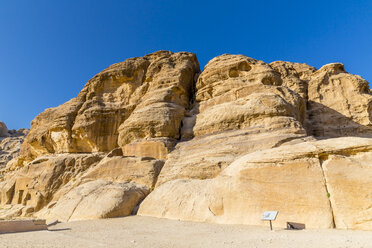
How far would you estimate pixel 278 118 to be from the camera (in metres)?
15.7

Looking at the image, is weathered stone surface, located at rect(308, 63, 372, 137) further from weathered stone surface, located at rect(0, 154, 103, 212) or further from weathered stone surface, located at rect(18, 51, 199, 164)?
weathered stone surface, located at rect(0, 154, 103, 212)

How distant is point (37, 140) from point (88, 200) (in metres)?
19.4

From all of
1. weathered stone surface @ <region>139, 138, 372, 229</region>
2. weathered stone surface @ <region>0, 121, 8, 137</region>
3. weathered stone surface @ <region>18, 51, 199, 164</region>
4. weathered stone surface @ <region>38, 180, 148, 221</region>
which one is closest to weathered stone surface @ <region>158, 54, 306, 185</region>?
weathered stone surface @ <region>18, 51, 199, 164</region>

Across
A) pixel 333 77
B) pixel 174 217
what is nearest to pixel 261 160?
pixel 174 217

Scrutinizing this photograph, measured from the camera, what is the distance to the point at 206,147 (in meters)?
16.4

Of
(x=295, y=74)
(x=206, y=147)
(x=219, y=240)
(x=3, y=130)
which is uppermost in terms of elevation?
(x=295, y=74)

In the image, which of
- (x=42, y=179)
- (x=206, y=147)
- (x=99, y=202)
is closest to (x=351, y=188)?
(x=206, y=147)

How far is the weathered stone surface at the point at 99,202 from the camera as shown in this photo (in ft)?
40.6

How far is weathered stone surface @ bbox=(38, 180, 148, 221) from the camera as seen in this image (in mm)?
12373

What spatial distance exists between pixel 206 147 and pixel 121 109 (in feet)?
44.8

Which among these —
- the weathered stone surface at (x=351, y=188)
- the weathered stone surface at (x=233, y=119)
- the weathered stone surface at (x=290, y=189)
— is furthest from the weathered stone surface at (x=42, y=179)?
the weathered stone surface at (x=351, y=188)

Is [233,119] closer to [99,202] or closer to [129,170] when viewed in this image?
[129,170]

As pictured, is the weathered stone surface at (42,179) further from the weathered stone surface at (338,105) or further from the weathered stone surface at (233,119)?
the weathered stone surface at (338,105)

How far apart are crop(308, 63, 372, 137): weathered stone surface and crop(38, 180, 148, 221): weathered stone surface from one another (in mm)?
16051
